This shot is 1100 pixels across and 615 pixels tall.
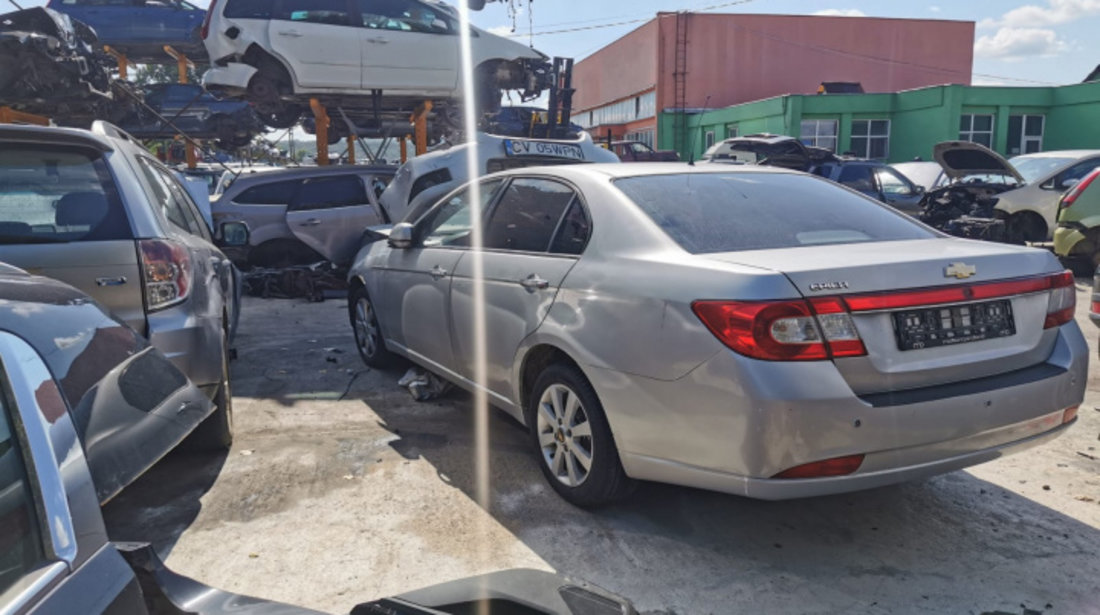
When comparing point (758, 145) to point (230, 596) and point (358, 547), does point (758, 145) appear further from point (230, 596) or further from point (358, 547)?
point (230, 596)

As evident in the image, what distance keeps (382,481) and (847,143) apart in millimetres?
28967

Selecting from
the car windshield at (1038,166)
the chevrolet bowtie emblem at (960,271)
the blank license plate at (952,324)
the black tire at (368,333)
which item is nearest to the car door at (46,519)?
the blank license plate at (952,324)

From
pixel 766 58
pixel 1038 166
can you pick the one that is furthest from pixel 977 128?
pixel 1038 166

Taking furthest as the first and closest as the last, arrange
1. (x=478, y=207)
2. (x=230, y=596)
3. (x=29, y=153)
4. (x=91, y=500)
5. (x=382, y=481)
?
(x=478, y=207) < (x=382, y=481) < (x=29, y=153) < (x=230, y=596) < (x=91, y=500)

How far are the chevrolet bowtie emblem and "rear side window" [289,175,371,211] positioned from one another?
799 centimetres

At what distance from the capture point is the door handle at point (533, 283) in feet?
11.4

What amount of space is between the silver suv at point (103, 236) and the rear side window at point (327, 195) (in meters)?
5.92

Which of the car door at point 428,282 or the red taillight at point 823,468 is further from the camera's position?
the car door at point 428,282

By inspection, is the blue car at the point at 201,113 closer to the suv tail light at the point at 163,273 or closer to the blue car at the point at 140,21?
the blue car at the point at 140,21

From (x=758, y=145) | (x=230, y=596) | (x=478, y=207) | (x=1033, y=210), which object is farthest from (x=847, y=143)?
(x=230, y=596)

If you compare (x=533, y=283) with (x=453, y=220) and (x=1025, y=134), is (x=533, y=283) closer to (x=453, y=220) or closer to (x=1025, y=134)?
(x=453, y=220)

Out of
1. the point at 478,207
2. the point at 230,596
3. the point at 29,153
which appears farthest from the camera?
the point at 478,207

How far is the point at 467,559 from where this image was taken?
2984 mm

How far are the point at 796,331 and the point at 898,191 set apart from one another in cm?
1231
